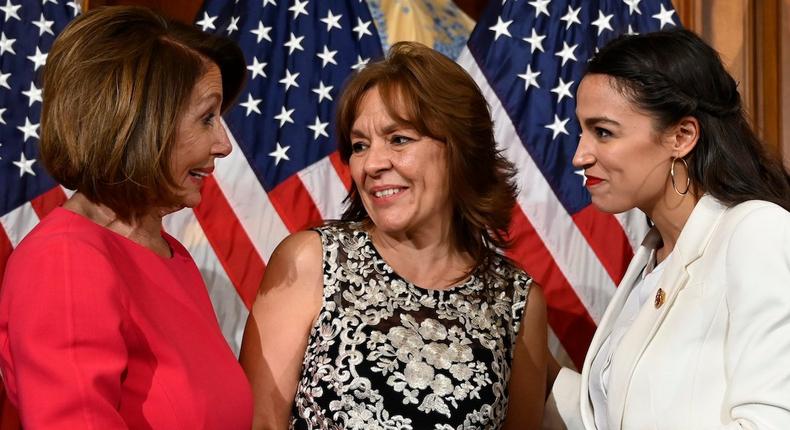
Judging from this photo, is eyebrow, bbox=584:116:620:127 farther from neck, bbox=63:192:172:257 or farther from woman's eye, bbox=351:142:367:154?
neck, bbox=63:192:172:257

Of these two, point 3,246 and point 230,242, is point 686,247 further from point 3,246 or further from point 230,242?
point 3,246

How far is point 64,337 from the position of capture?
1.34 metres

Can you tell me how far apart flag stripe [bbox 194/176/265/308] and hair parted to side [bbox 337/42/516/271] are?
1.76 ft

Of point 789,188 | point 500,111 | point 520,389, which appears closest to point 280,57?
point 500,111

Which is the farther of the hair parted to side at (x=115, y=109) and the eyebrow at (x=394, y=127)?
the eyebrow at (x=394, y=127)

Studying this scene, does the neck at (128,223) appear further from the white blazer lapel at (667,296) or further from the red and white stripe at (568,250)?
the red and white stripe at (568,250)

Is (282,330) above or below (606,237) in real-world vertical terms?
below

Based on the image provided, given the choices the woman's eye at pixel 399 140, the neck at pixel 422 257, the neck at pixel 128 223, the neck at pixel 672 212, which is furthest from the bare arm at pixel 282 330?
the neck at pixel 672 212

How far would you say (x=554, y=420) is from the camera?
94.3 inches

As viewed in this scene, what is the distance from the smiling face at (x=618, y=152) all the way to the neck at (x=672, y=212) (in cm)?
1

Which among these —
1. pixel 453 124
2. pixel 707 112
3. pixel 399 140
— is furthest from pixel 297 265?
pixel 707 112

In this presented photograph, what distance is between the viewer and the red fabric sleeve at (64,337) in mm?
1324

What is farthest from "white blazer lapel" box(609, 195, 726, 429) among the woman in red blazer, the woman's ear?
the woman in red blazer

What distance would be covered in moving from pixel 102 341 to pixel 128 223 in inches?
11.2
